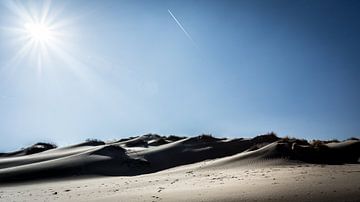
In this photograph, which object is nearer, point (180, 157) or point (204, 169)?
point (204, 169)

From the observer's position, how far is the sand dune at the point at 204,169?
6188mm

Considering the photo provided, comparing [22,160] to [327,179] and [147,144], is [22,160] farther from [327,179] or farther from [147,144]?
[327,179]

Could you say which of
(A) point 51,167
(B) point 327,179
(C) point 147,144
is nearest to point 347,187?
(B) point 327,179

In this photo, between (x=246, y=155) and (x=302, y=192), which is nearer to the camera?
(x=302, y=192)

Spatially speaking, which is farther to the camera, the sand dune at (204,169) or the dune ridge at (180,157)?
the dune ridge at (180,157)

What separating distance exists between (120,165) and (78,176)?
8.70 ft

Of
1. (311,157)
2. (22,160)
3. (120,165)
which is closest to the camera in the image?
(311,157)

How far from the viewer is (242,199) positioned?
5.21m

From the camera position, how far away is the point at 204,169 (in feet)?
37.7

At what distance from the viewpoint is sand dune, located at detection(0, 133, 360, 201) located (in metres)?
6.19

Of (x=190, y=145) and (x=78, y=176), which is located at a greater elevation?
(x=190, y=145)

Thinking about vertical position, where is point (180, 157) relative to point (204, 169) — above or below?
above

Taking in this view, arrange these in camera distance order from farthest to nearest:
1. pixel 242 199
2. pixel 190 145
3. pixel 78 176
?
pixel 190 145 → pixel 78 176 → pixel 242 199

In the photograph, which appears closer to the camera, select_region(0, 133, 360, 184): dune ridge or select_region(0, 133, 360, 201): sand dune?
select_region(0, 133, 360, 201): sand dune
